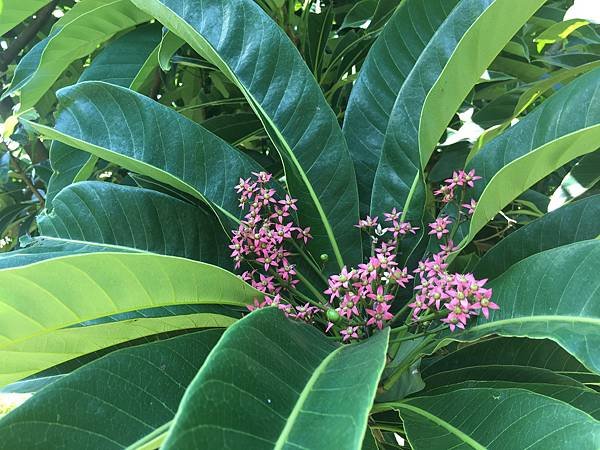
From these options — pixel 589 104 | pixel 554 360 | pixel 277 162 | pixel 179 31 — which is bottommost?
pixel 554 360

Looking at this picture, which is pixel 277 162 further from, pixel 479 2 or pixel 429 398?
pixel 429 398

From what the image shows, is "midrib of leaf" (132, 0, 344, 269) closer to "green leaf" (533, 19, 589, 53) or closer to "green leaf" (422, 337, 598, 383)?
"green leaf" (422, 337, 598, 383)

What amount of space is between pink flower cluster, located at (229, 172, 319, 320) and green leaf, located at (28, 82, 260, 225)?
0.04 metres

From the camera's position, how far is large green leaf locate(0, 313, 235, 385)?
580 mm

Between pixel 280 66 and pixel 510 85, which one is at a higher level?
pixel 280 66

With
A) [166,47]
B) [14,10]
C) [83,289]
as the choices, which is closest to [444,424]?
[83,289]

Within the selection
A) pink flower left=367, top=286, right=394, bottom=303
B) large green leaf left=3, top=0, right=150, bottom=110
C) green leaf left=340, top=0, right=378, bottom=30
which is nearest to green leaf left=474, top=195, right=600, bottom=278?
pink flower left=367, top=286, right=394, bottom=303

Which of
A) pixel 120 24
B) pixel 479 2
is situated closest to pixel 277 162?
pixel 120 24

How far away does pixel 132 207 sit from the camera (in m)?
0.74

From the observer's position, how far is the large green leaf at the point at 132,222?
737 millimetres

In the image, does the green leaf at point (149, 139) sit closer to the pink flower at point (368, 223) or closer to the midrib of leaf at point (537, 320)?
the pink flower at point (368, 223)

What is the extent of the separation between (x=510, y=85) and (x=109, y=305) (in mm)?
1257

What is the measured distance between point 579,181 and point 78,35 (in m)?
0.92

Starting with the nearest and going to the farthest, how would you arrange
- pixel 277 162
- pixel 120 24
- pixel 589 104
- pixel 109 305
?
1. pixel 109 305
2. pixel 589 104
3. pixel 120 24
4. pixel 277 162
